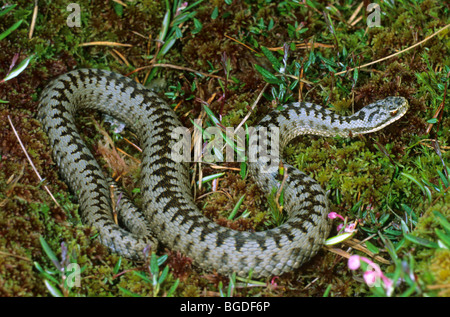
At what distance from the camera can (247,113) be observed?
17.3 feet

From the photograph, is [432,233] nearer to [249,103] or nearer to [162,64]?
[249,103]

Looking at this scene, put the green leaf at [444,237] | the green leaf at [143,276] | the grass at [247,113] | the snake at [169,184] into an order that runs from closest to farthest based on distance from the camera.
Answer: the green leaf at [444,237]
the green leaf at [143,276]
the grass at [247,113]
the snake at [169,184]

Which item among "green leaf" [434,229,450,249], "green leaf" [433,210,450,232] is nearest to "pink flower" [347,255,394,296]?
"green leaf" [434,229,450,249]

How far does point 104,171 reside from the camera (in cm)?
534

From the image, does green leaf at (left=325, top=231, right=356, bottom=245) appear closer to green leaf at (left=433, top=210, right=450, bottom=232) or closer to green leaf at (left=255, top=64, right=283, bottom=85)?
green leaf at (left=433, top=210, right=450, bottom=232)

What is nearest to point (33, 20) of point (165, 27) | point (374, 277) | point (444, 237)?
point (165, 27)

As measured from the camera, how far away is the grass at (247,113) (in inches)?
152

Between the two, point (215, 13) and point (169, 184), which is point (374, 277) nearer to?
point (169, 184)

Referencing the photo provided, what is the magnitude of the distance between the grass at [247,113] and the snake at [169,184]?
14 cm

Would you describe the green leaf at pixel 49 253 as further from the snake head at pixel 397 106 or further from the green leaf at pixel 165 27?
the snake head at pixel 397 106

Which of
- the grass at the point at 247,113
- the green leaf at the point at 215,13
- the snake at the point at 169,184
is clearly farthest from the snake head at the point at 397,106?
the green leaf at the point at 215,13

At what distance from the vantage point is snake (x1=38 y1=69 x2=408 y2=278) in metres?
4.33
